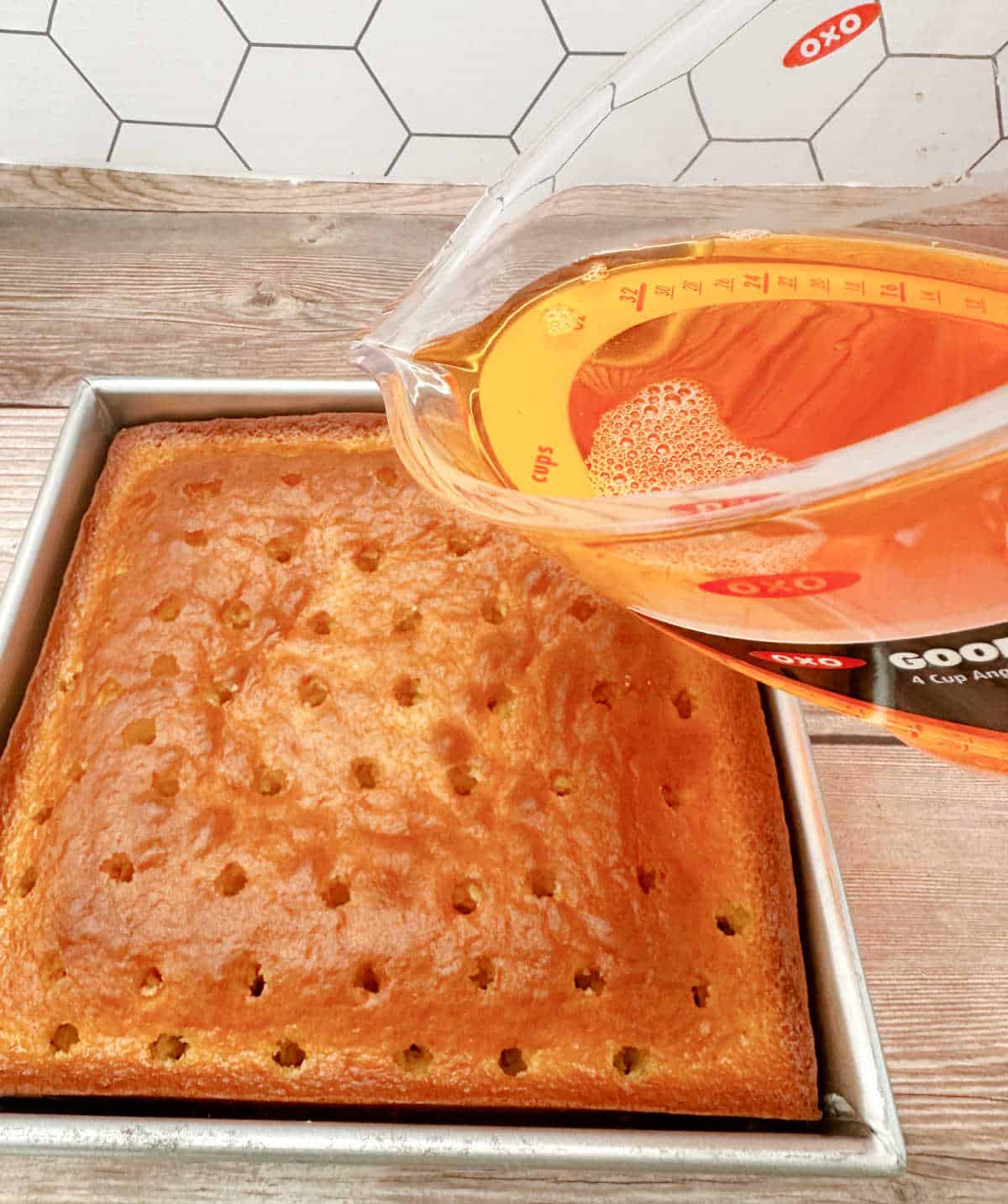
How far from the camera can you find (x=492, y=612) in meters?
0.56

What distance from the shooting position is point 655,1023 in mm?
466

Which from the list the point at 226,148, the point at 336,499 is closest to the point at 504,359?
the point at 336,499

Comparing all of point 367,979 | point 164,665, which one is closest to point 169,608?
point 164,665

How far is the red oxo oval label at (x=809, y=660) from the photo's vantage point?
354 millimetres

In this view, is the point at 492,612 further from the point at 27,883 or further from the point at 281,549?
the point at 27,883

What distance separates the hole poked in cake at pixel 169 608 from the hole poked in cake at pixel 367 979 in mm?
226

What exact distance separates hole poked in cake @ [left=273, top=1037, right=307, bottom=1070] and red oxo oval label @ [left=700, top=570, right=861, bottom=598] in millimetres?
311

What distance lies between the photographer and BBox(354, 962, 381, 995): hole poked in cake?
47 cm

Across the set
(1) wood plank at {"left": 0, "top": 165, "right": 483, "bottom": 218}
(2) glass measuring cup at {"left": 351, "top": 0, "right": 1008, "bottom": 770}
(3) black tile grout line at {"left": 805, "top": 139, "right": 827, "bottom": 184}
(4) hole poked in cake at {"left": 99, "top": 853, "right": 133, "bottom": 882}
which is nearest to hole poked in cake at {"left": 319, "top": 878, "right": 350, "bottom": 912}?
(4) hole poked in cake at {"left": 99, "top": 853, "right": 133, "bottom": 882}

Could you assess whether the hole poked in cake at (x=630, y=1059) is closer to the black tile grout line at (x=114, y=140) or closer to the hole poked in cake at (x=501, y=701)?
the hole poked in cake at (x=501, y=701)

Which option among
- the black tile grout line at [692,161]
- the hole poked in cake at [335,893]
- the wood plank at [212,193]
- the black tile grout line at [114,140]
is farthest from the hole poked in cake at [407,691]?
the black tile grout line at [114,140]

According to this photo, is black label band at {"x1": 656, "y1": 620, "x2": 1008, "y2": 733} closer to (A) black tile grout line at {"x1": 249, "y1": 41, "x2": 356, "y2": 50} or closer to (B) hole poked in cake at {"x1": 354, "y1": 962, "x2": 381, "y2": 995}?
(B) hole poked in cake at {"x1": 354, "y1": 962, "x2": 381, "y2": 995}

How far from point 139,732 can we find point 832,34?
531 mm

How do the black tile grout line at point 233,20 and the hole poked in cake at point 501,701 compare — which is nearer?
the hole poked in cake at point 501,701
